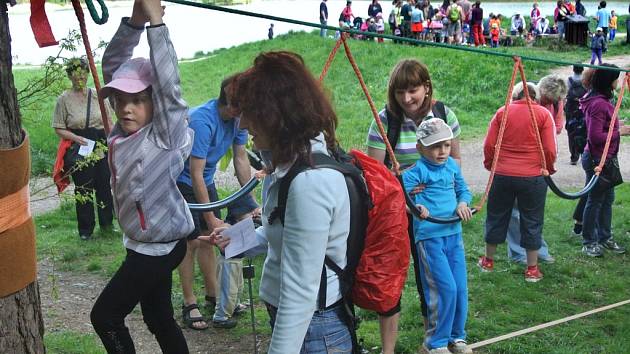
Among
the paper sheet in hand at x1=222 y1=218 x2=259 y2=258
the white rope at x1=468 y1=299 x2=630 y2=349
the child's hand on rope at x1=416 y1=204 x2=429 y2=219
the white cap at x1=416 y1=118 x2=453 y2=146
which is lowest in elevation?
the white rope at x1=468 y1=299 x2=630 y2=349

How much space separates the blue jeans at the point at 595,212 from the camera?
7406mm

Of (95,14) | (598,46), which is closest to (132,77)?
(95,14)

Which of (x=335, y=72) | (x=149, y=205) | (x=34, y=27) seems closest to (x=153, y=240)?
(x=149, y=205)

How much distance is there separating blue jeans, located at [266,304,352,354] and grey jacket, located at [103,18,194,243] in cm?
106

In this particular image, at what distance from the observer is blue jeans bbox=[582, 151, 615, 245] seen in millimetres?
7406

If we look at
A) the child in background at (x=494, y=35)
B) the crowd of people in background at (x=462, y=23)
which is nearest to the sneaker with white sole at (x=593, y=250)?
the crowd of people in background at (x=462, y=23)

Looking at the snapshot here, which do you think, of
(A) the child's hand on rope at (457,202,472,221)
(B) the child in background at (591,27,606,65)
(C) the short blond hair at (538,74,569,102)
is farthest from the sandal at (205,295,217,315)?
(B) the child in background at (591,27,606,65)

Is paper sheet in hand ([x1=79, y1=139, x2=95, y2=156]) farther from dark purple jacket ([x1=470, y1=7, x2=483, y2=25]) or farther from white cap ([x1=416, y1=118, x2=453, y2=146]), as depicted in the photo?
dark purple jacket ([x1=470, y1=7, x2=483, y2=25])

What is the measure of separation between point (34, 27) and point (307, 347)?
1.54 meters

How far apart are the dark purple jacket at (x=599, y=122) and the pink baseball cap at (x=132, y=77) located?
4.54 metres

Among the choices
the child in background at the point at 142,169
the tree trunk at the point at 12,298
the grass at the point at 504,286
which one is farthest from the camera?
the grass at the point at 504,286

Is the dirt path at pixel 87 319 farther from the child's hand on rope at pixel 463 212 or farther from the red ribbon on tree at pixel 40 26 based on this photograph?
the red ribbon on tree at pixel 40 26

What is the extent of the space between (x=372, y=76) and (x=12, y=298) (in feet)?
54.5

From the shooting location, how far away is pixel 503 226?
6.77 meters
